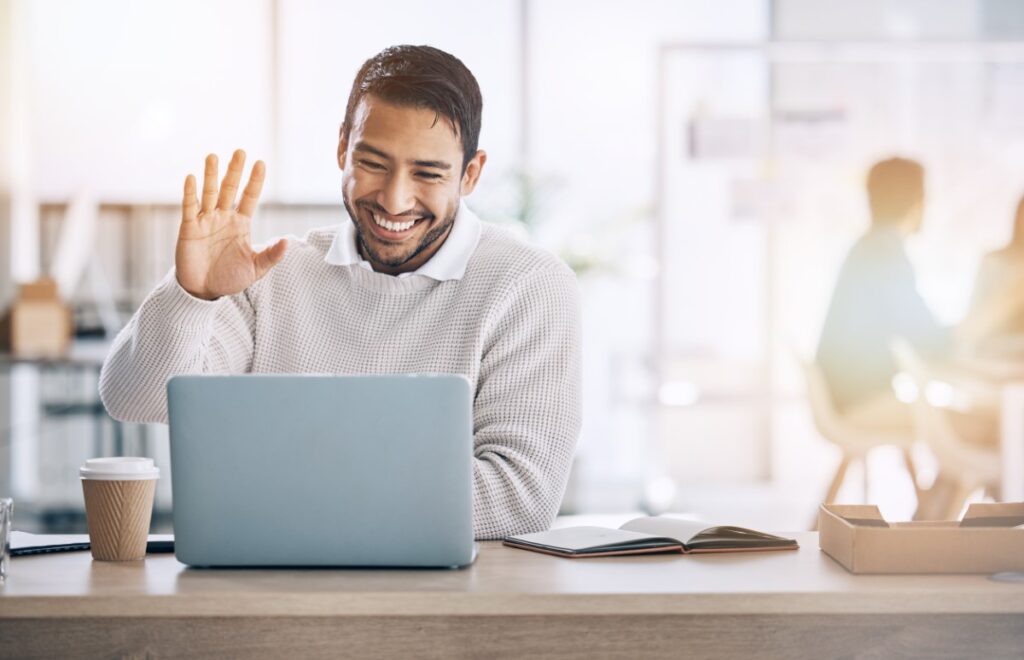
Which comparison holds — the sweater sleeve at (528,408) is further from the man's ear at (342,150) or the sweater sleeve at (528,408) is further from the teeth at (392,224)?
the man's ear at (342,150)

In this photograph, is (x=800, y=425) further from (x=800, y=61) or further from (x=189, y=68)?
(x=189, y=68)

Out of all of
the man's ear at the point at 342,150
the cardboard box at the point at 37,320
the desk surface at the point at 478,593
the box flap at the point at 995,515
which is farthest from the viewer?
the cardboard box at the point at 37,320

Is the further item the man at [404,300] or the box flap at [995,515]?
the man at [404,300]

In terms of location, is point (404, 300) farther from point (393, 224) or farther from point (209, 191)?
point (209, 191)

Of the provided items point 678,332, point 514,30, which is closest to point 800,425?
point 678,332

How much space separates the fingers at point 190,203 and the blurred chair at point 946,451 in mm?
2699

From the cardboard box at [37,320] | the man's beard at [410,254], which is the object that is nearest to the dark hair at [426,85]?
the man's beard at [410,254]

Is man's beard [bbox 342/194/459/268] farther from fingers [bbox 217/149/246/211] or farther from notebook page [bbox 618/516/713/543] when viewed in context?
notebook page [bbox 618/516/713/543]

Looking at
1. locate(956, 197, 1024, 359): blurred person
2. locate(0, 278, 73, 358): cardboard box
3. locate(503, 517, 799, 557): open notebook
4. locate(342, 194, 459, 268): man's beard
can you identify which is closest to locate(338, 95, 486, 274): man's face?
locate(342, 194, 459, 268): man's beard

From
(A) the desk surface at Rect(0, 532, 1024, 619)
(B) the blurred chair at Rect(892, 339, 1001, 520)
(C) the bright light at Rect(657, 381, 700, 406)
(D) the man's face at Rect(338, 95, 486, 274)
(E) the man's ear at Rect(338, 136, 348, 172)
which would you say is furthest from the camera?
(C) the bright light at Rect(657, 381, 700, 406)

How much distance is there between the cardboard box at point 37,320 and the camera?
4965 millimetres

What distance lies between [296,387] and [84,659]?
0.34m

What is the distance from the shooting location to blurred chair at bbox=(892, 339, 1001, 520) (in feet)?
11.9

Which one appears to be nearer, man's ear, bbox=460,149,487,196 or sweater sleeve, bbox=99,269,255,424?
sweater sleeve, bbox=99,269,255,424
